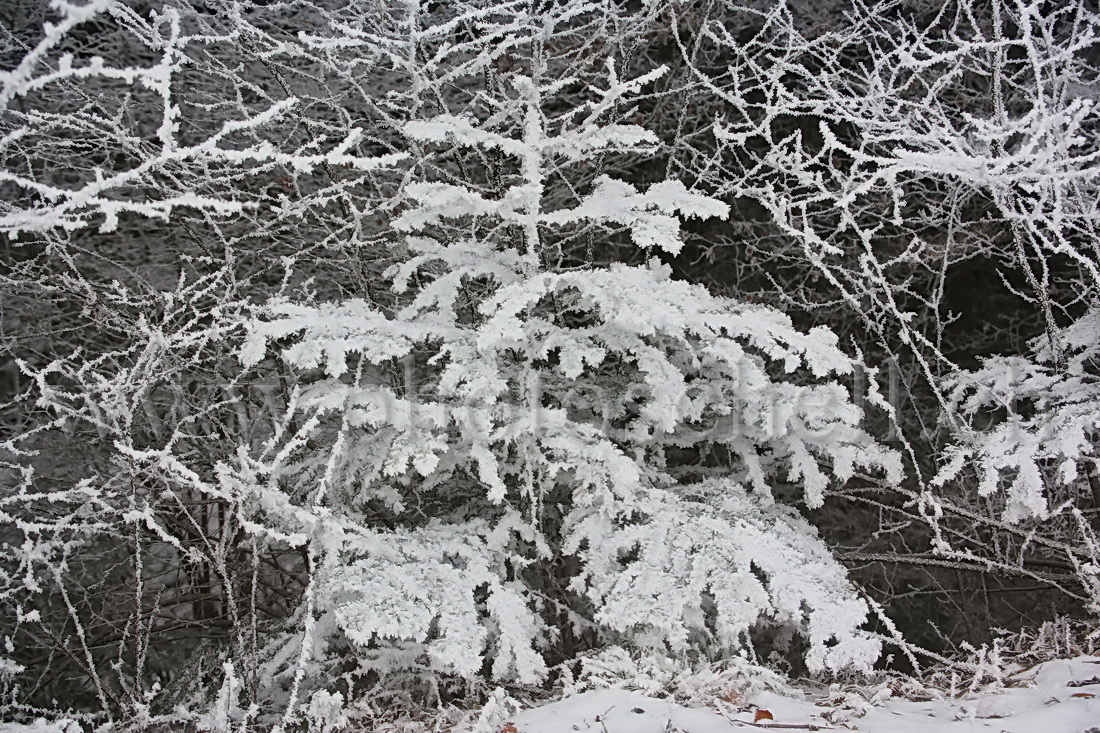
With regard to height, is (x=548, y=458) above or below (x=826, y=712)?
above

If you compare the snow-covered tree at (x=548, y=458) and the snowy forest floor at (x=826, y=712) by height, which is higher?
the snow-covered tree at (x=548, y=458)

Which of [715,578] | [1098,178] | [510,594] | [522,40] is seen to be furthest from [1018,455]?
[522,40]

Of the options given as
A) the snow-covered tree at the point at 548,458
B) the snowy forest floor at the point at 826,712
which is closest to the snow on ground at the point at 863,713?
the snowy forest floor at the point at 826,712

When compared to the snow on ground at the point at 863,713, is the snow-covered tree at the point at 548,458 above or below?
above

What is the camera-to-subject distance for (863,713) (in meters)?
2.75

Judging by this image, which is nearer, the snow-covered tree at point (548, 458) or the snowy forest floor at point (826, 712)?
the snowy forest floor at point (826, 712)

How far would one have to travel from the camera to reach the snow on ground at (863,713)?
2.54 metres

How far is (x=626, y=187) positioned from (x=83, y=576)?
494 centimetres

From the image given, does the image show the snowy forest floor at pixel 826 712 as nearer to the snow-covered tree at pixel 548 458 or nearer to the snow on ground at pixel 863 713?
the snow on ground at pixel 863 713

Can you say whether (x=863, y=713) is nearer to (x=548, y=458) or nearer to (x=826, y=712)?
(x=826, y=712)

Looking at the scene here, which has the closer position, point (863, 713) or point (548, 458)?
point (863, 713)

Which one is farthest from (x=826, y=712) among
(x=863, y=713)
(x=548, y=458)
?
(x=548, y=458)

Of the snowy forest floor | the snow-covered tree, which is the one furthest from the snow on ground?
the snow-covered tree

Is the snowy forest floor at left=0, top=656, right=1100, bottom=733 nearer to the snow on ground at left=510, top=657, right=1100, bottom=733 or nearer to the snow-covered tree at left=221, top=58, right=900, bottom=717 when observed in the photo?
the snow on ground at left=510, top=657, right=1100, bottom=733
